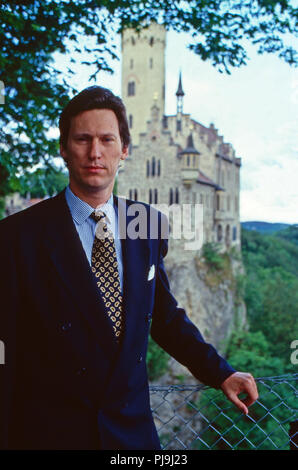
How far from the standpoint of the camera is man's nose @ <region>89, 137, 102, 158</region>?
2.05 m

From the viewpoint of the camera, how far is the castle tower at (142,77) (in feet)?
126

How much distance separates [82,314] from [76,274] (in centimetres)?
18

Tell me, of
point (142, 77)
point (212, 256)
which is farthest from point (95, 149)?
point (142, 77)

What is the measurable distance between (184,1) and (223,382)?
4678 mm

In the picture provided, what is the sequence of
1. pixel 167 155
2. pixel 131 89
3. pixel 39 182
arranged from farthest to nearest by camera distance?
pixel 131 89
pixel 167 155
pixel 39 182

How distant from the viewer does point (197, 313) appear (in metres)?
33.1

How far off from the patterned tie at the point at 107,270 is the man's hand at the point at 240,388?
60 cm

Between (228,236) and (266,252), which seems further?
(266,252)

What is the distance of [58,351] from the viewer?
1.94m

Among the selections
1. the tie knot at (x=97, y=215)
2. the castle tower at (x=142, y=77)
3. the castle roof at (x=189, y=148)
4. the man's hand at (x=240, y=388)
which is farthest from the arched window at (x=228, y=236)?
the tie knot at (x=97, y=215)

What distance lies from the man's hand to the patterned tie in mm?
600

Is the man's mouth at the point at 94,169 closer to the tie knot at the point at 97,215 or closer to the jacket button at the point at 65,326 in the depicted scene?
the tie knot at the point at 97,215

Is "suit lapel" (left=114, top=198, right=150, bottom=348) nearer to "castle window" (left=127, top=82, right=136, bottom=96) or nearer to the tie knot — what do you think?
the tie knot

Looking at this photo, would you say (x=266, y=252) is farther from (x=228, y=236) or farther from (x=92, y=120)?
(x=92, y=120)
